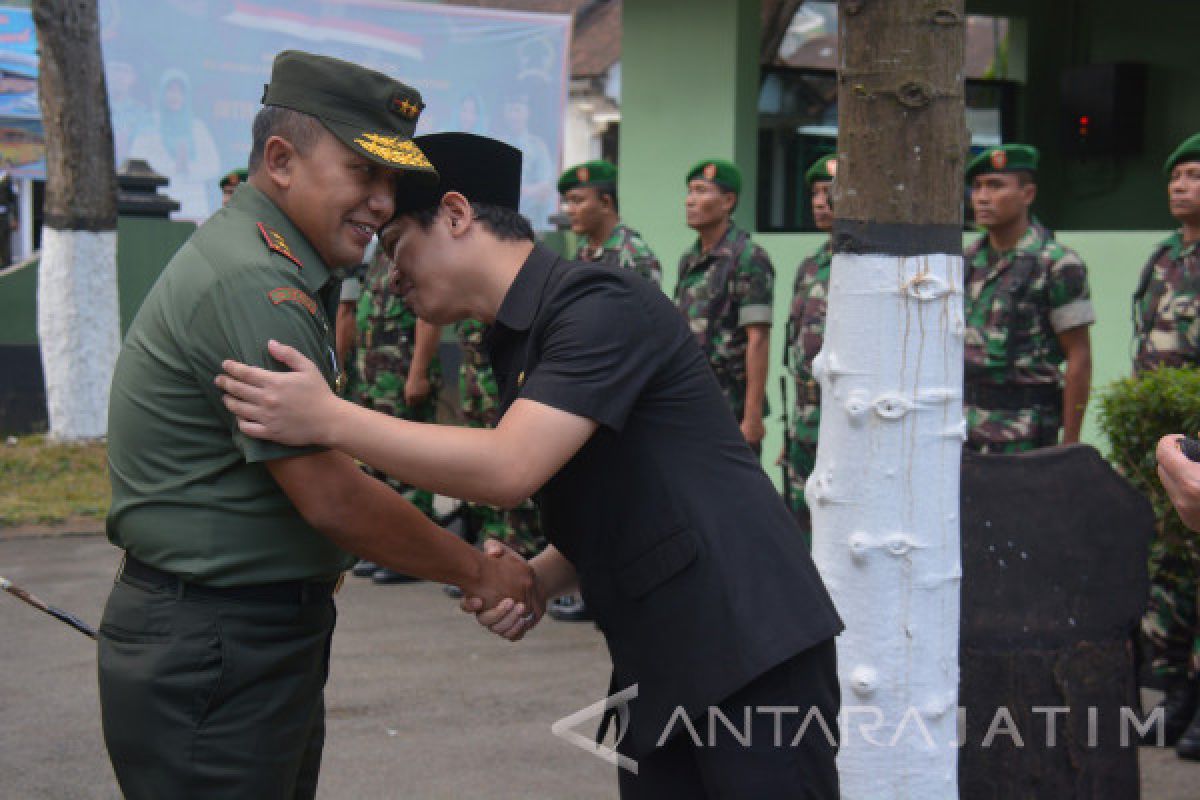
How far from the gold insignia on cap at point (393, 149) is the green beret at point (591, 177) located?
16.9 feet

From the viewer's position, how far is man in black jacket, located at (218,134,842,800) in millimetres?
2316

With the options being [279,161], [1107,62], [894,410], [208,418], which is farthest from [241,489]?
[1107,62]

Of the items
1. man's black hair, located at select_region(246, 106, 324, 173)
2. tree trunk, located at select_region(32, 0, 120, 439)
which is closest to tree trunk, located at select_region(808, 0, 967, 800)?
man's black hair, located at select_region(246, 106, 324, 173)

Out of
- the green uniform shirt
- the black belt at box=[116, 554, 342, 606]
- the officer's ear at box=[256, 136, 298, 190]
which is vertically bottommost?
the black belt at box=[116, 554, 342, 606]

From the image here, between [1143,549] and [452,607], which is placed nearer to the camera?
[1143,549]

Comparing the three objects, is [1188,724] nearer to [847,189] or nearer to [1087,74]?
[847,189]

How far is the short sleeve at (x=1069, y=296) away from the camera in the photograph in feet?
19.3

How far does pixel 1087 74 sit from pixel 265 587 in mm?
10249

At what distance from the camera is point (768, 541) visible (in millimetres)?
2449

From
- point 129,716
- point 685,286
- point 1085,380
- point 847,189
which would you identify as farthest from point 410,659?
point 129,716

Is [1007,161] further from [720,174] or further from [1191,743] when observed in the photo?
[1191,743]

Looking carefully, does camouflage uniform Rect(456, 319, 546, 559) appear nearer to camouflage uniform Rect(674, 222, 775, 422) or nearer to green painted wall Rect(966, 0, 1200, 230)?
camouflage uniform Rect(674, 222, 775, 422)

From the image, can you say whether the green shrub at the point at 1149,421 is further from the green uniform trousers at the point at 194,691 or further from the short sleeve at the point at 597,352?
the green uniform trousers at the point at 194,691

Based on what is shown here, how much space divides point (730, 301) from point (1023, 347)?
69.0 inches
